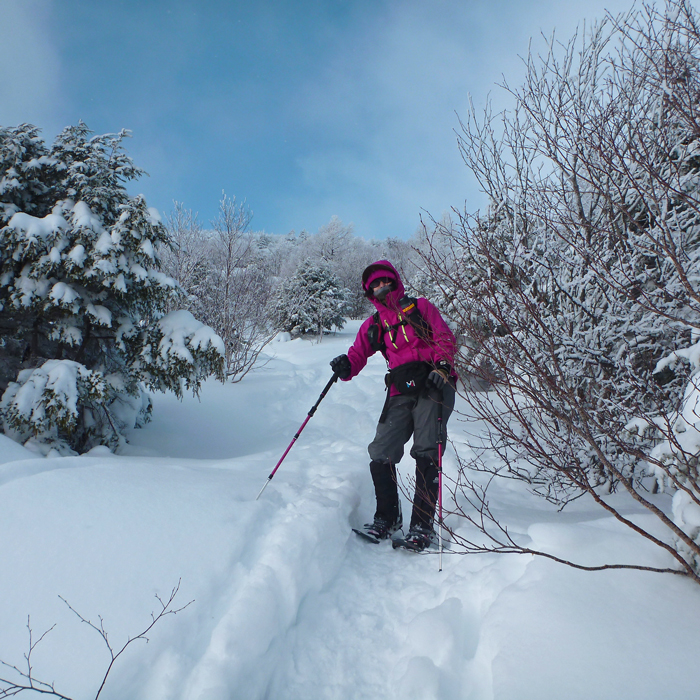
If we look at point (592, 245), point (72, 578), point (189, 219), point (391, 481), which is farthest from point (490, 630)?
point (189, 219)

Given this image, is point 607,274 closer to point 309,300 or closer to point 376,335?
point 376,335

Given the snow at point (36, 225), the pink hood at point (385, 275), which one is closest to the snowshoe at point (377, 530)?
the pink hood at point (385, 275)

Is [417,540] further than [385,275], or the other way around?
[385,275]

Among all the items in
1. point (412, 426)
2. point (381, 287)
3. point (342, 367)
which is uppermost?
point (381, 287)

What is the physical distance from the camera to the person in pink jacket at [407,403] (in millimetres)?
3025

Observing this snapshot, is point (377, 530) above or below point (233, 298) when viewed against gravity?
below

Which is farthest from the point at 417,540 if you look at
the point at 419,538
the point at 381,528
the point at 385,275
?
the point at 385,275

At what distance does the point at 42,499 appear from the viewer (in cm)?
229

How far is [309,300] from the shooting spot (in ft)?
69.7

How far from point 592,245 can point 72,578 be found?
397 centimetres

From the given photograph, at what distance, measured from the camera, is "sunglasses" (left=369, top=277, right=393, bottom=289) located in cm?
350

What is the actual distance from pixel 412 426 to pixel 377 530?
858 millimetres

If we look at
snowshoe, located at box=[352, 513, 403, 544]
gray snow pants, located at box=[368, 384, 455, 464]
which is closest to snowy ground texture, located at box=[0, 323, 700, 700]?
snowshoe, located at box=[352, 513, 403, 544]

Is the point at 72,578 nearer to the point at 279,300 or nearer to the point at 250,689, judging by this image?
the point at 250,689
